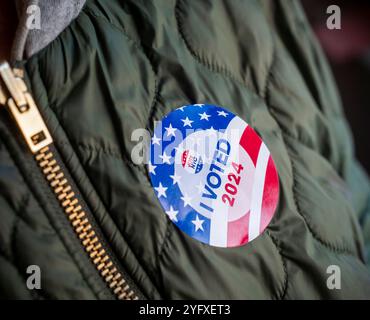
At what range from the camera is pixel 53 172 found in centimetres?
41

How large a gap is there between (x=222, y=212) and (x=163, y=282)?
92mm

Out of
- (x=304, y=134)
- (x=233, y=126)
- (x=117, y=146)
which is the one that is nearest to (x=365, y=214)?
(x=304, y=134)

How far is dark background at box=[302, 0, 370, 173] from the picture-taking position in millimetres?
881

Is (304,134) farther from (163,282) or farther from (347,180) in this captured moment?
(163,282)

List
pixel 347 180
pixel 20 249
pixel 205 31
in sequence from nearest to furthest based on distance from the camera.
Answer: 1. pixel 20 249
2. pixel 205 31
3. pixel 347 180

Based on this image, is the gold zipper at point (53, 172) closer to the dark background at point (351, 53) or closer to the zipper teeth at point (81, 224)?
the zipper teeth at point (81, 224)

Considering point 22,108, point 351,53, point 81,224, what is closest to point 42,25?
point 22,108

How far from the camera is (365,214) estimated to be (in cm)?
68

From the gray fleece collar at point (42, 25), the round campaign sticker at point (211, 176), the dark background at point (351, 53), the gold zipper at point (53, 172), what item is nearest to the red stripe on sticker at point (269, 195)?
the round campaign sticker at point (211, 176)

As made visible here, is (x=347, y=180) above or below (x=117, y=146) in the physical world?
below

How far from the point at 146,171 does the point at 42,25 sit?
0.56 feet

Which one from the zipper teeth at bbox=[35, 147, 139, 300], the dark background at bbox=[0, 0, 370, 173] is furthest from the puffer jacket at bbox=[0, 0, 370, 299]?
the dark background at bbox=[0, 0, 370, 173]

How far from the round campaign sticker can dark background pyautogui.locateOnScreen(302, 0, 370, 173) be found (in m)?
0.48

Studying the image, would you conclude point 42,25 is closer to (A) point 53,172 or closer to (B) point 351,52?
(A) point 53,172
